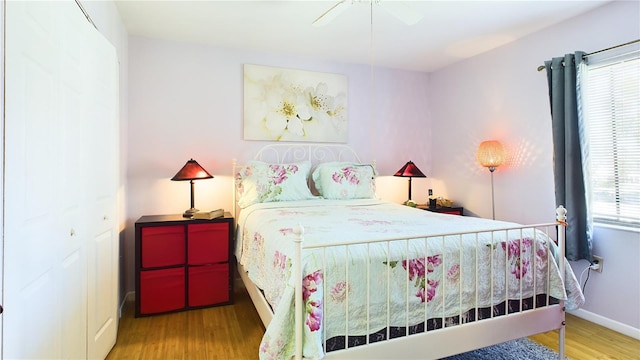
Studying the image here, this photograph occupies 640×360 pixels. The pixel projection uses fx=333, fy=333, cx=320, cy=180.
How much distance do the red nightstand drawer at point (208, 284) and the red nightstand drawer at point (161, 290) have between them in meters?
0.08

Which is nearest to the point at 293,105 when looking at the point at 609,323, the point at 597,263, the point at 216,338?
the point at 216,338

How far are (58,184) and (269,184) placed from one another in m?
1.76

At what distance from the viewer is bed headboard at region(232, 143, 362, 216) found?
348 centimetres

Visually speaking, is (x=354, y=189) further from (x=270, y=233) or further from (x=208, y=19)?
(x=208, y=19)

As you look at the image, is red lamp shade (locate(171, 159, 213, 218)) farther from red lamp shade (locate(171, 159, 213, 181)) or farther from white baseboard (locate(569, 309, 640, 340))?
white baseboard (locate(569, 309, 640, 340))

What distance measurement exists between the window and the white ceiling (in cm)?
52

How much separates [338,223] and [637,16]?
2526 millimetres

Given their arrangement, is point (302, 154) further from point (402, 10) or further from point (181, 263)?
point (402, 10)

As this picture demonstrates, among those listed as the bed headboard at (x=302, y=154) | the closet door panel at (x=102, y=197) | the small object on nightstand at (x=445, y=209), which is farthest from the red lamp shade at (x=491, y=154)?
the closet door panel at (x=102, y=197)

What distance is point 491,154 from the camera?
3246 mm

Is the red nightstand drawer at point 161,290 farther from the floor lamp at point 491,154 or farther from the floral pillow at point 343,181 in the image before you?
the floor lamp at point 491,154

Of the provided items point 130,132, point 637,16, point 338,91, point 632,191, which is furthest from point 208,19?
point 632,191

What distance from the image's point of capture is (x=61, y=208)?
144 cm

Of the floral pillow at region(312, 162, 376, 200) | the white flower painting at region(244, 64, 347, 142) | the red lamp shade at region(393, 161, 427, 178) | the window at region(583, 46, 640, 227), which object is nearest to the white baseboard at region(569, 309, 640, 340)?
the window at region(583, 46, 640, 227)
